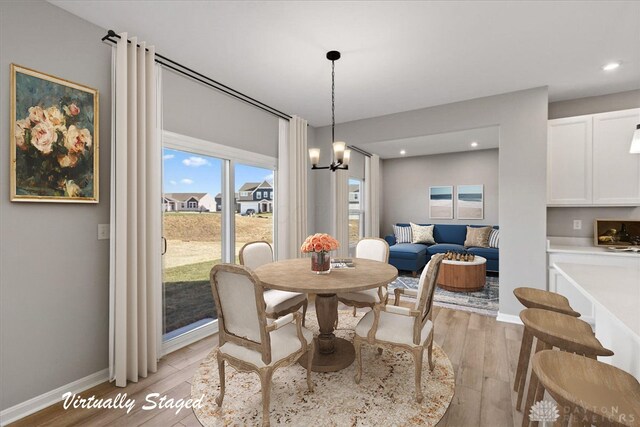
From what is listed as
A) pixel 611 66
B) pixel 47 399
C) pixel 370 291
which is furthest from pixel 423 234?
pixel 47 399

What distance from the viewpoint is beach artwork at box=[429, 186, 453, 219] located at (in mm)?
6707

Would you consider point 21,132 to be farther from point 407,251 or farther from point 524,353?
point 407,251

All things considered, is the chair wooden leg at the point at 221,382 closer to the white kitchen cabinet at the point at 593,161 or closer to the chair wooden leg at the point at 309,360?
the chair wooden leg at the point at 309,360

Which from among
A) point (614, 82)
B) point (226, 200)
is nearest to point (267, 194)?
point (226, 200)

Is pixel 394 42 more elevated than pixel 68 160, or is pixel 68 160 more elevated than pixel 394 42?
pixel 394 42

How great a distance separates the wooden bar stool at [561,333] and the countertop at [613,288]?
0.17 metres

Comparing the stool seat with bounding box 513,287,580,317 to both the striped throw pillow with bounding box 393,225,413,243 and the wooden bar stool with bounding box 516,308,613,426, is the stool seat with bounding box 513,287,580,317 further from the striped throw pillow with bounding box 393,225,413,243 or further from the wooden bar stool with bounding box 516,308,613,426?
the striped throw pillow with bounding box 393,225,413,243

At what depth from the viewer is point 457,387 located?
83.7 inches

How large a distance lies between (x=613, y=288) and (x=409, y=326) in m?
1.15

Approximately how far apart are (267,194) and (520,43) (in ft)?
10.2

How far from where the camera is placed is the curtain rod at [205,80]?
7.31ft

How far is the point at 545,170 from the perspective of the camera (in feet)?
10.6

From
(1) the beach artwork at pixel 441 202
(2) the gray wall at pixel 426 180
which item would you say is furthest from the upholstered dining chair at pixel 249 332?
(2) the gray wall at pixel 426 180

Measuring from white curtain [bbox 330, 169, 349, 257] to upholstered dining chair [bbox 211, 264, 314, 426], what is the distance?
2921mm
